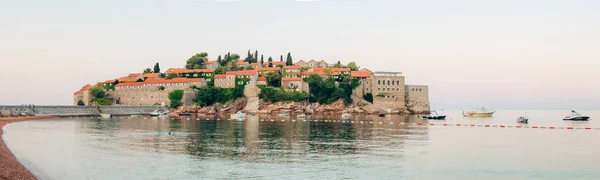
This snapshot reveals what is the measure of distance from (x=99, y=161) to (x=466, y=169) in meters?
14.5

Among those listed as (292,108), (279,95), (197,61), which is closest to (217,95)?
(279,95)

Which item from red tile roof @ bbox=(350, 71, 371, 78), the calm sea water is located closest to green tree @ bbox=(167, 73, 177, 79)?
red tile roof @ bbox=(350, 71, 371, 78)

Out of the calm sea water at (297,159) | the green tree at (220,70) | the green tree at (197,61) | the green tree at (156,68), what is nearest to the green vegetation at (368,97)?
the green tree at (220,70)

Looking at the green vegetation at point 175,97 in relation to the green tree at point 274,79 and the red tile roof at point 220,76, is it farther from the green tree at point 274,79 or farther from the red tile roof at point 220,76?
the green tree at point 274,79

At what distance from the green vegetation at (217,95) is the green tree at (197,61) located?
57.9 feet

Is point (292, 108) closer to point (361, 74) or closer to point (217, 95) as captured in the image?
point (217, 95)

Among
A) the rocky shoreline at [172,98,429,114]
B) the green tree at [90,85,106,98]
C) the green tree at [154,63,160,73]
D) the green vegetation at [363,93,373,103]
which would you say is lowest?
the rocky shoreline at [172,98,429,114]

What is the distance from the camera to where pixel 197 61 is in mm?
107938

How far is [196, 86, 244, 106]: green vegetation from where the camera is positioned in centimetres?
8856

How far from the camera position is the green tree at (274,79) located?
92312mm

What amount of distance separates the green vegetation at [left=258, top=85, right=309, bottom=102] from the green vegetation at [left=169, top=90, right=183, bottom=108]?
14255mm

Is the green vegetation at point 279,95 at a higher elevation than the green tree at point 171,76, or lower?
lower

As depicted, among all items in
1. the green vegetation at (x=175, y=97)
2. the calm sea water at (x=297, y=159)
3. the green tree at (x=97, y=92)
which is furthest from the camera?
the green tree at (x=97, y=92)

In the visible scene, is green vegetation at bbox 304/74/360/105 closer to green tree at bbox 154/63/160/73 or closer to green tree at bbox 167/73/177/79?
green tree at bbox 167/73/177/79
